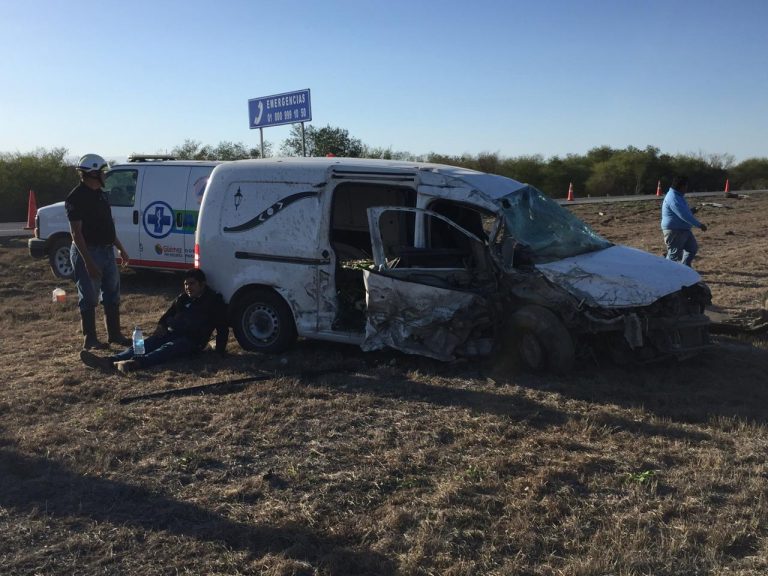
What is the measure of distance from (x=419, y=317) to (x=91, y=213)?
11.7 feet

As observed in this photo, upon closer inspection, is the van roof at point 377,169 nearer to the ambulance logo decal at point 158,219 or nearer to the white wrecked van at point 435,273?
the white wrecked van at point 435,273

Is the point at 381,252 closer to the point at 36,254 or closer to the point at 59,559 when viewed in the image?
the point at 59,559

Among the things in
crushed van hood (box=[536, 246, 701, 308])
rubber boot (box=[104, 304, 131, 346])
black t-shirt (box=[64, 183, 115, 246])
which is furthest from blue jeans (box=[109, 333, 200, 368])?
crushed van hood (box=[536, 246, 701, 308])

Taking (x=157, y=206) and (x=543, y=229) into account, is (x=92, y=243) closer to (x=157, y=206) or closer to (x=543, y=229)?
(x=157, y=206)

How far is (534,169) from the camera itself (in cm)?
4634

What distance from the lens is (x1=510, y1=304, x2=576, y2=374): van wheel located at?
20.6 ft

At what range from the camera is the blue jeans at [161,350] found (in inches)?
280

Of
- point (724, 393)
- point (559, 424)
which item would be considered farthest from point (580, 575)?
point (724, 393)

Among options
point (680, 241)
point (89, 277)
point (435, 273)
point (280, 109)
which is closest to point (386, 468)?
point (435, 273)

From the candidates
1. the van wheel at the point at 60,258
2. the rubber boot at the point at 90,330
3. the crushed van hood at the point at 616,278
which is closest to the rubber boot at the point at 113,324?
the rubber boot at the point at 90,330

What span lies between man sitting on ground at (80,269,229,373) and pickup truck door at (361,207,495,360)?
1.66m

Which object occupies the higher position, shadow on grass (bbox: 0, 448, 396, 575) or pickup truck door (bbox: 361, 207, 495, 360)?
pickup truck door (bbox: 361, 207, 495, 360)

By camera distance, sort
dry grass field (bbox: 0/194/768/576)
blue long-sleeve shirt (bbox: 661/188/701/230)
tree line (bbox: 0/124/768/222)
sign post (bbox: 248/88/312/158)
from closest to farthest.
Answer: dry grass field (bbox: 0/194/768/576) < blue long-sleeve shirt (bbox: 661/188/701/230) < sign post (bbox: 248/88/312/158) < tree line (bbox: 0/124/768/222)

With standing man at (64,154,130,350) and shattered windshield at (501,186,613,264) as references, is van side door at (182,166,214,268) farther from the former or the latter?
shattered windshield at (501,186,613,264)
